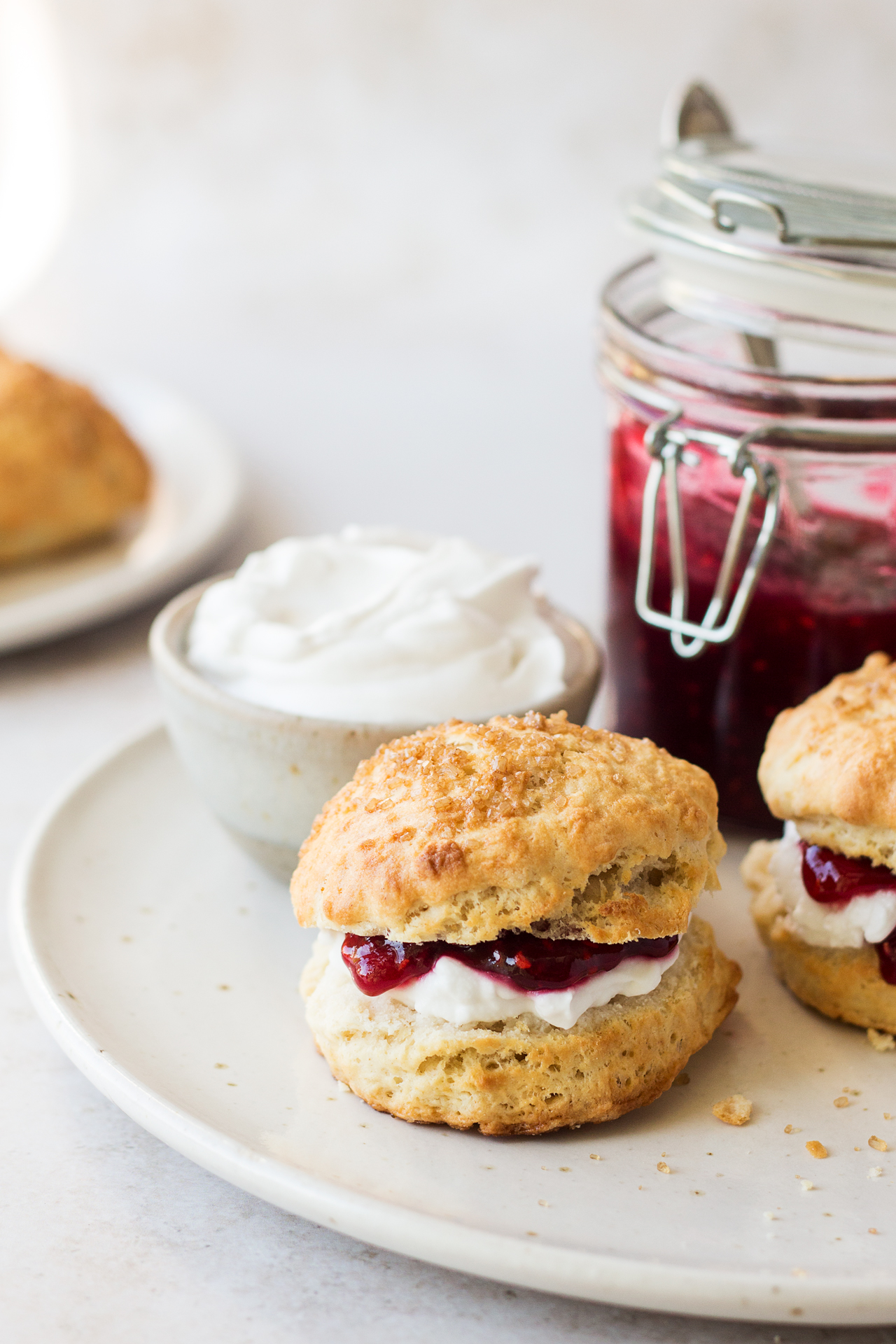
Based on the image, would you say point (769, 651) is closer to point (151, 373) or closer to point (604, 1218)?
point (604, 1218)

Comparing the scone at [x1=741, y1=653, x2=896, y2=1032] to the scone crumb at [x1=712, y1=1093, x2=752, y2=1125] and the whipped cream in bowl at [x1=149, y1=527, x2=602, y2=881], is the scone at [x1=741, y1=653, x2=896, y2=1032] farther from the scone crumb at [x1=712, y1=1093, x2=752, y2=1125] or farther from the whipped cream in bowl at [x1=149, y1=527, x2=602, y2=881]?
the whipped cream in bowl at [x1=149, y1=527, x2=602, y2=881]

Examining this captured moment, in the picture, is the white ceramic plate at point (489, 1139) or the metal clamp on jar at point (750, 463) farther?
the metal clamp on jar at point (750, 463)

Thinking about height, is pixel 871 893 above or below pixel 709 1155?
above

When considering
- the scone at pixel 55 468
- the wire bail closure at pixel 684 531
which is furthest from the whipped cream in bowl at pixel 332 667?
the scone at pixel 55 468

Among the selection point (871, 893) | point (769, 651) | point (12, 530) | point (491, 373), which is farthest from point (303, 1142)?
point (491, 373)

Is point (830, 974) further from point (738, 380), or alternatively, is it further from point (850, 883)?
point (738, 380)

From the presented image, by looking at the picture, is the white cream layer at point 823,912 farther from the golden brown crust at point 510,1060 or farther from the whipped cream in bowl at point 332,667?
the whipped cream in bowl at point 332,667
